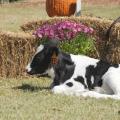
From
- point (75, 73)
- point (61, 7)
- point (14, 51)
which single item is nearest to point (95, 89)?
point (75, 73)

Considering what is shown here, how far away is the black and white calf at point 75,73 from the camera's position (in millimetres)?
9977

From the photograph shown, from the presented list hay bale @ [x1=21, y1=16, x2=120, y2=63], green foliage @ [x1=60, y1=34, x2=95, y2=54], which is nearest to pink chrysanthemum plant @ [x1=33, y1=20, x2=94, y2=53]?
green foliage @ [x1=60, y1=34, x2=95, y2=54]

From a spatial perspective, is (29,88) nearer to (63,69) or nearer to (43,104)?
(63,69)

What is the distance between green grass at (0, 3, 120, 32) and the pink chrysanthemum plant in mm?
11798

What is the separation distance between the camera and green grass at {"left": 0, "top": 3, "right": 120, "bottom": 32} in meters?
26.7

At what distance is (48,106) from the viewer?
920 centimetres

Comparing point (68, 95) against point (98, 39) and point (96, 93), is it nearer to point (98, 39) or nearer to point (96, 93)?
point (96, 93)

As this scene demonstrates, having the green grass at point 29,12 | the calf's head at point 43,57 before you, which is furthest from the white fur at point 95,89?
the green grass at point 29,12

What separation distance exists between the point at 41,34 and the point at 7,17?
54.2 ft

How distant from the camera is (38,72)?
10.1 m

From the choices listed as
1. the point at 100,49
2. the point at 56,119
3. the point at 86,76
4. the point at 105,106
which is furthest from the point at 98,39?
the point at 56,119

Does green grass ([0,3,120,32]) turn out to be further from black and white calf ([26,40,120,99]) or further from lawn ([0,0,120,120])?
black and white calf ([26,40,120,99])

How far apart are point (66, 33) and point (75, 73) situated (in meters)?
2.37

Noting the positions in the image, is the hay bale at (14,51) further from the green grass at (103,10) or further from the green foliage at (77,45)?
the green grass at (103,10)
